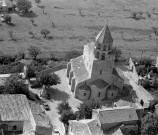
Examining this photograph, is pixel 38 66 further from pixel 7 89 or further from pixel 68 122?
pixel 68 122

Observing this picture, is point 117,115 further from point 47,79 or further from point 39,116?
point 47,79

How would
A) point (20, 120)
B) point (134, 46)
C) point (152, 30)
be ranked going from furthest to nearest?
1. point (152, 30)
2. point (134, 46)
3. point (20, 120)

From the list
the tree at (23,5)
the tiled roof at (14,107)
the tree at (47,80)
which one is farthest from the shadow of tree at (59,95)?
the tree at (23,5)

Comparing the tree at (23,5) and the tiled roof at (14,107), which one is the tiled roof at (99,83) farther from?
the tree at (23,5)

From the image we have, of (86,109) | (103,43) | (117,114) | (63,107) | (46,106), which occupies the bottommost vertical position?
(46,106)

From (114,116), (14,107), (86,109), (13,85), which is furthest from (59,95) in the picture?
(114,116)

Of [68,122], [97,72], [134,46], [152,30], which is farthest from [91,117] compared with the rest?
[152,30]
